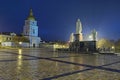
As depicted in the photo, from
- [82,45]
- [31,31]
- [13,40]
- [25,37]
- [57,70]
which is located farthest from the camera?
[31,31]

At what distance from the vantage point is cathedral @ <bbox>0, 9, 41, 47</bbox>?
9894 centimetres

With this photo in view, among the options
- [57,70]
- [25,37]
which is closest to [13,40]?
[25,37]

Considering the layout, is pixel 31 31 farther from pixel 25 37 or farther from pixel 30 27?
pixel 25 37

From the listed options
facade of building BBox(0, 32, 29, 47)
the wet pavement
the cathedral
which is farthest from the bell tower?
the wet pavement

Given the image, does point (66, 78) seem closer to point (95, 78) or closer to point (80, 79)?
point (80, 79)

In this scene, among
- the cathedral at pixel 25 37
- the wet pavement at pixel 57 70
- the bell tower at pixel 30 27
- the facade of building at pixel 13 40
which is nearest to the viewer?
the wet pavement at pixel 57 70

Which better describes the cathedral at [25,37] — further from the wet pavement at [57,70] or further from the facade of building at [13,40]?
the wet pavement at [57,70]

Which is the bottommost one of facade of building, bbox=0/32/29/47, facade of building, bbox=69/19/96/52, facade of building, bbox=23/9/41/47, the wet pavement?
the wet pavement

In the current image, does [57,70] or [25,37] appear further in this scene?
[25,37]

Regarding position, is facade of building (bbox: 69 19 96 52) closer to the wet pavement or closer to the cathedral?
the wet pavement

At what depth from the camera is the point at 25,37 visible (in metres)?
110

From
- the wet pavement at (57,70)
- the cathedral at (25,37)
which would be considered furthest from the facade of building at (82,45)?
the cathedral at (25,37)

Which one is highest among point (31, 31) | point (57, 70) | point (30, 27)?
point (30, 27)

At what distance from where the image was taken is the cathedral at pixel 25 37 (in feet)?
325
